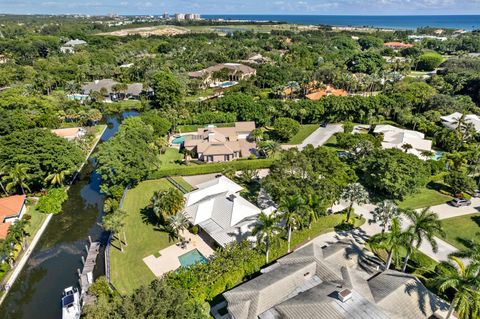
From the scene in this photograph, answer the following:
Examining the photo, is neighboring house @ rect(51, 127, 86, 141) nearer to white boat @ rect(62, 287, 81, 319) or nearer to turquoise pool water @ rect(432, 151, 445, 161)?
white boat @ rect(62, 287, 81, 319)

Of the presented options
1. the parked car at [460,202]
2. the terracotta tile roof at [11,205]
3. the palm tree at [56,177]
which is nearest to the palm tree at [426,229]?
the parked car at [460,202]

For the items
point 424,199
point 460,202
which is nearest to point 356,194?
point 424,199

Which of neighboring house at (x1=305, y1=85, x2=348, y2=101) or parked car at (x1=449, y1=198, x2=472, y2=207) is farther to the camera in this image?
neighboring house at (x1=305, y1=85, x2=348, y2=101)

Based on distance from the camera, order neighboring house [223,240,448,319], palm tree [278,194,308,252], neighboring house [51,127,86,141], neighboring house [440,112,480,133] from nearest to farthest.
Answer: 1. neighboring house [223,240,448,319]
2. palm tree [278,194,308,252]
3. neighboring house [440,112,480,133]
4. neighboring house [51,127,86,141]

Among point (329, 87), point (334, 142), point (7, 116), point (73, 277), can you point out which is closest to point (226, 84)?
point (329, 87)

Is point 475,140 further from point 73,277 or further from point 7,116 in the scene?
point 7,116

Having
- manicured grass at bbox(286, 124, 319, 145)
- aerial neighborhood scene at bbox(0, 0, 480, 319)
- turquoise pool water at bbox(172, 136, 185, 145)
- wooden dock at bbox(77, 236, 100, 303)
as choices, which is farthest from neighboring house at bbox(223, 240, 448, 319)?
turquoise pool water at bbox(172, 136, 185, 145)

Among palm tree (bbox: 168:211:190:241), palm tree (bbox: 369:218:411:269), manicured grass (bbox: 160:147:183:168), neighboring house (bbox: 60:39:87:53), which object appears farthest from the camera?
neighboring house (bbox: 60:39:87:53)
